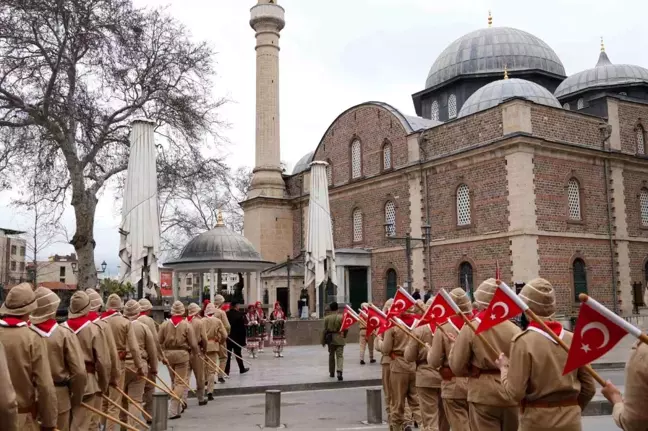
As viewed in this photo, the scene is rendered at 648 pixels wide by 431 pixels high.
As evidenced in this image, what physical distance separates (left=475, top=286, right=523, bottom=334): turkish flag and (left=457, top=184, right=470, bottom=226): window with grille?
23.8 meters

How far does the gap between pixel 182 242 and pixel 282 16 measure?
21.4m

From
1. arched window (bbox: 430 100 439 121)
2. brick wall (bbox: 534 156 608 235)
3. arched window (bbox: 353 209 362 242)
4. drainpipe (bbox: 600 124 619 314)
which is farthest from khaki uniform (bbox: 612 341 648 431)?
arched window (bbox: 430 100 439 121)

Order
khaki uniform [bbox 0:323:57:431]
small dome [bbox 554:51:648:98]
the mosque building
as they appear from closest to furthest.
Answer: khaki uniform [bbox 0:323:57:431] < the mosque building < small dome [bbox 554:51:648:98]

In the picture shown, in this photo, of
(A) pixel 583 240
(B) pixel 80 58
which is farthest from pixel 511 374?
(A) pixel 583 240

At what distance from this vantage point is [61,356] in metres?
5.67

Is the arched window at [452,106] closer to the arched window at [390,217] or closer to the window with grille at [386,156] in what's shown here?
the window with grille at [386,156]

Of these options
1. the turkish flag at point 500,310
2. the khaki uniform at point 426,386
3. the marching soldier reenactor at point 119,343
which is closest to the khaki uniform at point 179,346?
the marching soldier reenactor at point 119,343

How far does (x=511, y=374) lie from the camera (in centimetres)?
456

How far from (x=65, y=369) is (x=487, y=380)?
367cm

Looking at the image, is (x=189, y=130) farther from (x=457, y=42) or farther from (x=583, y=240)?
(x=457, y=42)

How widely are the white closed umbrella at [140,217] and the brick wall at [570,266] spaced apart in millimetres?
16044

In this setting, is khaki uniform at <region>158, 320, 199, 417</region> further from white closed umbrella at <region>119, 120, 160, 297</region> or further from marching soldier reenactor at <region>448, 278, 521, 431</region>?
marching soldier reenactor at <region>448, 278, 521, 431</region>

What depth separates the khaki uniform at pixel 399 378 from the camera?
8359mm

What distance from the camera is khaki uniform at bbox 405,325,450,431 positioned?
24.6 feet
